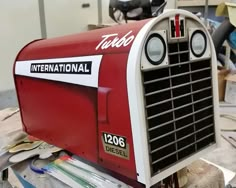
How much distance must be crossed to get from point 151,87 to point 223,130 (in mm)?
1588

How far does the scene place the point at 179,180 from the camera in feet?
3.21

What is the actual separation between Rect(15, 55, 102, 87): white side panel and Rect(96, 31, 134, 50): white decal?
38 mm

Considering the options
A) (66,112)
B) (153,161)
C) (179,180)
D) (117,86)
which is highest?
(117,86)

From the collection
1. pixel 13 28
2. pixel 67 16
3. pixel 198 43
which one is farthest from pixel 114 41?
pixel 67 16

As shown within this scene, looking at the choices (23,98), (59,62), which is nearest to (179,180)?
(59,62)

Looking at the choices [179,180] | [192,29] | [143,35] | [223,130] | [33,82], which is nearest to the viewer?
[143,35]

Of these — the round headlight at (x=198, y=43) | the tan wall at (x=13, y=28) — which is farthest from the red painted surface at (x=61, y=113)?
the tan wall at (x=13, y=28)

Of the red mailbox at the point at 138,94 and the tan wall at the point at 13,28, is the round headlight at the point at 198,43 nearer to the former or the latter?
the red mailbox at the point at 138,94

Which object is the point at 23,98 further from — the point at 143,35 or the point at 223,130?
the point at 223,130

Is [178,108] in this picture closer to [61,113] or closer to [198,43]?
[198,43]

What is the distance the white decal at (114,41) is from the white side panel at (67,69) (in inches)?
1.5

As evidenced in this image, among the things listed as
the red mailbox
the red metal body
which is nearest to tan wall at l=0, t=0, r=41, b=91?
the red metal body

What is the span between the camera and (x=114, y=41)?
83 centimetres

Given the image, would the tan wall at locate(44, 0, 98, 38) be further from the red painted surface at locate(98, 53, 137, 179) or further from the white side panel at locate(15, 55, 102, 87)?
the red painted surface at locate(98, 53, 137, 179)
